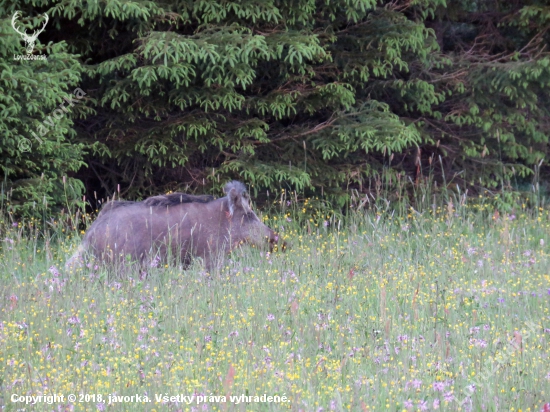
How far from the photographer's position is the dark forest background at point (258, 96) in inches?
328

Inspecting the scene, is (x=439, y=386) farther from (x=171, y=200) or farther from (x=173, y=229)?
(x=171, y=200)

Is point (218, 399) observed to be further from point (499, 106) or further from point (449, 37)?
point (449, 37)

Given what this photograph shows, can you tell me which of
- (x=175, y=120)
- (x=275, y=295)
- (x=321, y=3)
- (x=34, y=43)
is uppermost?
(x=321, y=3)

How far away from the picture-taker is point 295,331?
4.97m

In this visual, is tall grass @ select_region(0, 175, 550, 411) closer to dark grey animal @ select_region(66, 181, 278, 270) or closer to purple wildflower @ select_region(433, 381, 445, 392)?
purple wildflower @ select_region(433, 381, 445, 392)

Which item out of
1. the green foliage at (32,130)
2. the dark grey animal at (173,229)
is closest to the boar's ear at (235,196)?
the dark grey animal at (173,229)

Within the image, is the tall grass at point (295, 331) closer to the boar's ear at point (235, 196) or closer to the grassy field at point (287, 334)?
the grassy field at point (287, 334)

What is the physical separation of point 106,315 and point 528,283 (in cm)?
367

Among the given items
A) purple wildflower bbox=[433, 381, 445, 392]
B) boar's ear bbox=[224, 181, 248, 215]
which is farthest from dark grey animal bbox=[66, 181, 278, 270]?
purple wildflower bbox=[433, 381, 445, 392]

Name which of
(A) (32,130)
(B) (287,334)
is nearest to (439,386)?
(B) (287,334)

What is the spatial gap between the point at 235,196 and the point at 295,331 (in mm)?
2265

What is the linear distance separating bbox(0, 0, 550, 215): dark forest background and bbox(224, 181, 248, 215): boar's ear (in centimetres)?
194

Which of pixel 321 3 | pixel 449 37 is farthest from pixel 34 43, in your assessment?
pixel 449 37

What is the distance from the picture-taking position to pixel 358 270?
6.70 m
